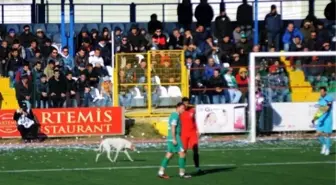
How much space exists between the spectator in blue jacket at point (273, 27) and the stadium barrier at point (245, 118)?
163 inches

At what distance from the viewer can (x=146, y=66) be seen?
35.8 m

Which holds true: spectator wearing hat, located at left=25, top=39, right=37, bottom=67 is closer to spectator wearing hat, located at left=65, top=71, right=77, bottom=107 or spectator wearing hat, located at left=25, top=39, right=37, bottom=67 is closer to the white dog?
spectator wearing hat, located at left=65, top=71, right=77, bottom=107

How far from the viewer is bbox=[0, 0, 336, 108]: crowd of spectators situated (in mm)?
34906

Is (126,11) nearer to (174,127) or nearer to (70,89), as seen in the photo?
(70,89)

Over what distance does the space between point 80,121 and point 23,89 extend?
6.88ft

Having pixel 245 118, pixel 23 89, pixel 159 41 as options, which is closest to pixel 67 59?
pixel 23 89

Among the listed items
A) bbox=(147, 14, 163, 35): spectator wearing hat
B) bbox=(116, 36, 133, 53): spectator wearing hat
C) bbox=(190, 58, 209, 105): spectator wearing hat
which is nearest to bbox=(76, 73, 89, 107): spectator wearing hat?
bbox=(116, 36, 133, 53): spectator wearing hat

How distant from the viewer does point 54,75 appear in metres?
34.6

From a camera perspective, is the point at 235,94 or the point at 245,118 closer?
the point at 245,118

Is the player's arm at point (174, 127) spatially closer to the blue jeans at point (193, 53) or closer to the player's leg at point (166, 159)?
the player's leg at point (166, 159)

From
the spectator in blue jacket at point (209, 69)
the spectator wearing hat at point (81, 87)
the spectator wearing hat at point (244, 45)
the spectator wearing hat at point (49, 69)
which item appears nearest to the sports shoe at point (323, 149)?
the spectator in blue jacket at point (209, 69)

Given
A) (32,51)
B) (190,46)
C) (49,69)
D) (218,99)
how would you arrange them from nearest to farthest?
(49,69)
(218,99)
(32,51)
(190,46)

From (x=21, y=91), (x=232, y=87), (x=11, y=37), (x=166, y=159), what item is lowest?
(x=166, y=159)

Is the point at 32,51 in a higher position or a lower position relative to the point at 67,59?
higher
